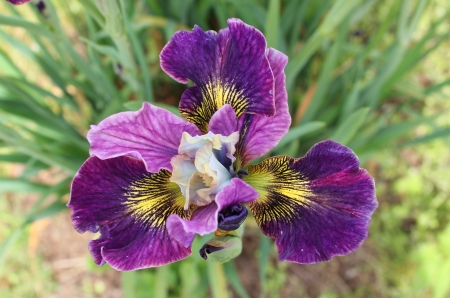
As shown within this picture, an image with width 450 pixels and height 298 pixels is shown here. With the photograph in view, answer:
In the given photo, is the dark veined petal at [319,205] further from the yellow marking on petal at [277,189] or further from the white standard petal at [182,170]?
the white standard petal at [182,170]

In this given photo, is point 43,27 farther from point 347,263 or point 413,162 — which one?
point 413,162

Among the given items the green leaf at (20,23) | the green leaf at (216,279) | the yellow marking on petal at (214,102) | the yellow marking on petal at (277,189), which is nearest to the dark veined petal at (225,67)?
the yellow marking on petal at (214,102)

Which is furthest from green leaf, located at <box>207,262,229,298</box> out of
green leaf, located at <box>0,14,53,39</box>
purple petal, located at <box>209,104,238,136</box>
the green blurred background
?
green leaf, located at <box>0,14,53,39</box>

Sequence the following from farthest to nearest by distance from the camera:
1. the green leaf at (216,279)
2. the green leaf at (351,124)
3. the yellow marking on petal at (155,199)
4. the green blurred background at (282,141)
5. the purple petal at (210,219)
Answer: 1. the green leaf at (216,279)
2. the green blurred background at (282,141)
3. the green leaf at (351,124)
4. the yellow marking on petal at (155,199)
5. the purple petal at (210,219)

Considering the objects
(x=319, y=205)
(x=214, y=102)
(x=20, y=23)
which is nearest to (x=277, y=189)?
(x=319, y=205)

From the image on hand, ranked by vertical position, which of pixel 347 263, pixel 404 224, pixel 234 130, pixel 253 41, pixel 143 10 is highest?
pixel 253 41

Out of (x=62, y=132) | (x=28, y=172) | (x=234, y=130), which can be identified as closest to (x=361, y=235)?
(x=234, y=130)
